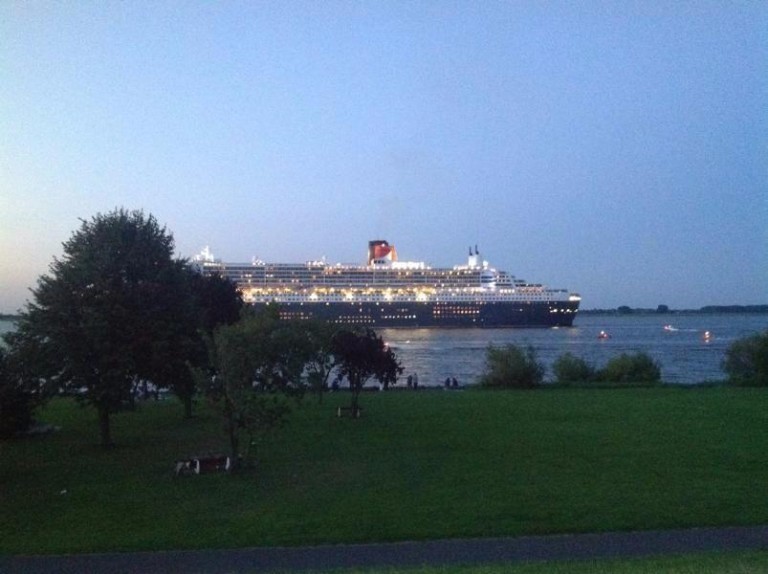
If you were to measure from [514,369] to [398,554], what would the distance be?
88.0 ft

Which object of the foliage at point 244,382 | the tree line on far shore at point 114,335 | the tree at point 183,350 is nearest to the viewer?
the foliage at point 244,382

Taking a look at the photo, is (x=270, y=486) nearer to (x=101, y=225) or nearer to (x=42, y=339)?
(x=42, y=339)

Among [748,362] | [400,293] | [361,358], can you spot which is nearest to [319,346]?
[361,358]

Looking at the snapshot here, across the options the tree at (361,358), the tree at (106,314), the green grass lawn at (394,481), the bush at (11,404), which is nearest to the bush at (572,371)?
the green grass lawn at (394,481)

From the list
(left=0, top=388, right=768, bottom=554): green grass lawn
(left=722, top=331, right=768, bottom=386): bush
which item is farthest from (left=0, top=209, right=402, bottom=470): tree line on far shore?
(left=722, top=331, right=768, bottom=386): bush

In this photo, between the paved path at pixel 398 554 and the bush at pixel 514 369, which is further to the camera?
the bush at pixel 514 369

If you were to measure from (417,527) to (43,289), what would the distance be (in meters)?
11.2

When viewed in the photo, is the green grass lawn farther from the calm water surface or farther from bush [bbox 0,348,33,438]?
the calm water surface

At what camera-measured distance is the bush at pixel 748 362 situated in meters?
34.1

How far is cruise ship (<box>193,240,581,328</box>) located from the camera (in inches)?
Result: 3391

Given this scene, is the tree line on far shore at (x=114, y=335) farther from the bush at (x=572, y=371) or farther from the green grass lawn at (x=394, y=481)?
the bush at (x=572, y=371)

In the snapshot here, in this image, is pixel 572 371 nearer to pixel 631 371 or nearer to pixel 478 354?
pixel 631 371

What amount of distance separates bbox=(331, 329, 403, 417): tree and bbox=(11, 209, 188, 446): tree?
6456mm

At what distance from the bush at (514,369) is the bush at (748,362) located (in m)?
8.64
